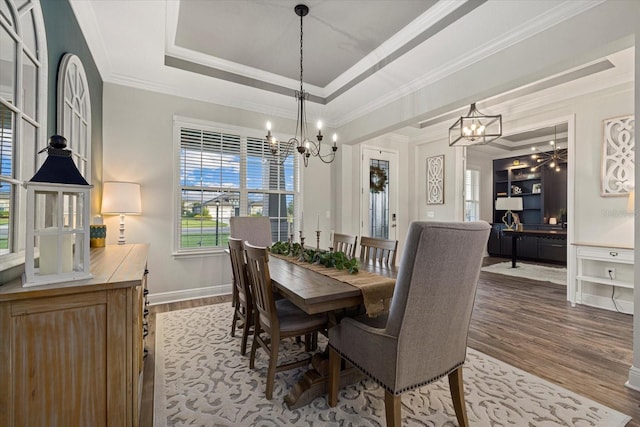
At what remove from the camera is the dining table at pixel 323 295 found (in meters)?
1.60

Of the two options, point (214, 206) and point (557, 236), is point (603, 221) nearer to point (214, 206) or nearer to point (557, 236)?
point (557, 236)

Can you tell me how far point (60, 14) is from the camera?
1.94 meters

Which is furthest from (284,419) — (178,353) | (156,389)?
(178,353)

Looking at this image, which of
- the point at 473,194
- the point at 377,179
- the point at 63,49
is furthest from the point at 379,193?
the point at 63,49

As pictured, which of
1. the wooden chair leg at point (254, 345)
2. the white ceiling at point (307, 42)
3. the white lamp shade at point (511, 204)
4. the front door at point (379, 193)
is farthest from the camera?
the white lamp shade at point (511, 204)

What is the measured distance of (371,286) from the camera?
67.1 inches

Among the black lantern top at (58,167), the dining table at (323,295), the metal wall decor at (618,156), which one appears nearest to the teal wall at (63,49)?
the black lantern top at (58,167)

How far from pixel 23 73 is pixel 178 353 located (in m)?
2.16

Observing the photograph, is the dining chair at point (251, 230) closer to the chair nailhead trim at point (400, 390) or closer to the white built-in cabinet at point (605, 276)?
the chair nailhead trim at point (400, 390)

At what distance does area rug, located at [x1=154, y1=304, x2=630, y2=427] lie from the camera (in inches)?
64.7

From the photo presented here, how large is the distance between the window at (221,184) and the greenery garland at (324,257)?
1591 mm

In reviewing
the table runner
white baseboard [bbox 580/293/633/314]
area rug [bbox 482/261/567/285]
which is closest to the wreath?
area rug [bbox 482/261/567/285]

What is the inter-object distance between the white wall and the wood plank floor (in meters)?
0.30

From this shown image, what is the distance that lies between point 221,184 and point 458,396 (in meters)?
3.66
